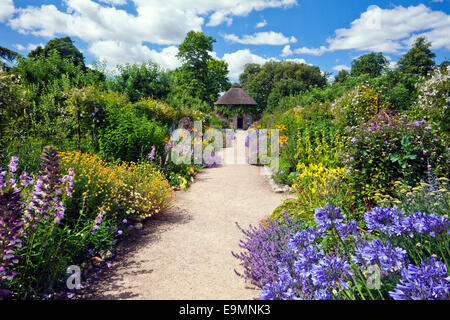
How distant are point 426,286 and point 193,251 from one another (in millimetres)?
2853

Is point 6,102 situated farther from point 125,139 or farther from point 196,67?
point 196,67

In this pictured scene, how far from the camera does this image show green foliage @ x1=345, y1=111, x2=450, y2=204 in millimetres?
3758

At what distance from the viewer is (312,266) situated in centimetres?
174

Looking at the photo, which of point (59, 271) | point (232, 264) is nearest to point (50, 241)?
point (59, 271)

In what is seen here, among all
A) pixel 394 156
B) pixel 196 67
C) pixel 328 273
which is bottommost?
pixel 328 273

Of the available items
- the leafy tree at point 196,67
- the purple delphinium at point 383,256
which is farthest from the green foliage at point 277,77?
the purple delphinium at point 383,256

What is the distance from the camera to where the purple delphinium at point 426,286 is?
1.31 metres

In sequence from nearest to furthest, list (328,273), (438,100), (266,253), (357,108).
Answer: (328,273)
(266,253)
(438,100)
(357,108)

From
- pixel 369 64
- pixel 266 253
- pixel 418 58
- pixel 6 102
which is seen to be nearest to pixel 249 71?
pixel 369 64

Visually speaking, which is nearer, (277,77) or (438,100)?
(438,100)

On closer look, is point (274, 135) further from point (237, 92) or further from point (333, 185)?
point (237, 92)

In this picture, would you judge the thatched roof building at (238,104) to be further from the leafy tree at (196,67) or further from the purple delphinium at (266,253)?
the purple delphinium at (266,253)

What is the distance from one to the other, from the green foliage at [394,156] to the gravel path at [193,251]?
190cm

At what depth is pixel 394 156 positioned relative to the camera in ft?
12.4
